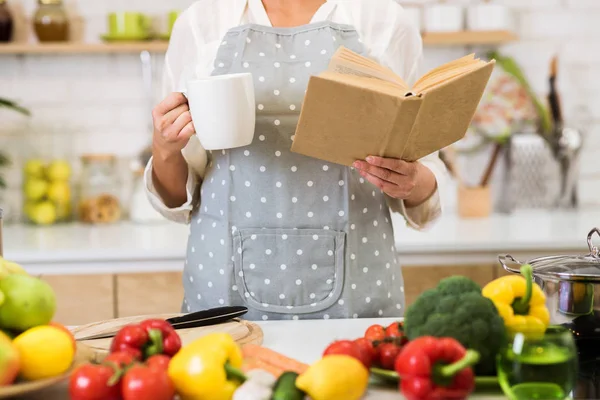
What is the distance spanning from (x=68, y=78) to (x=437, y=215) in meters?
1.73

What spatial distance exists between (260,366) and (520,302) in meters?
0.32

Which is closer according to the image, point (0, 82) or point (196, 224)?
point (196, 224)

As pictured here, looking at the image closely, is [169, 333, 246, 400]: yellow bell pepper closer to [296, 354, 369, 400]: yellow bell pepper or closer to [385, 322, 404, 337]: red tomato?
[296, 354, 369, 400]: yellow bell pepper

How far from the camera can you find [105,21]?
279 centimetres

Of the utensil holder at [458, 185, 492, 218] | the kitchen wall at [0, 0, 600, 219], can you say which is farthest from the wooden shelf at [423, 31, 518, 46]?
the utensil holder at [458, 185, 492, 218]

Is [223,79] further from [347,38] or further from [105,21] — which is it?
[105,21]

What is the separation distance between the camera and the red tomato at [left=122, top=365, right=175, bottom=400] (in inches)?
31.1

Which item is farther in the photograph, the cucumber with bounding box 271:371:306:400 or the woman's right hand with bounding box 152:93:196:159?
the woman's right hand with bounding box 152:93:196:159

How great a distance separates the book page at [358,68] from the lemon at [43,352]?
20.4 inches

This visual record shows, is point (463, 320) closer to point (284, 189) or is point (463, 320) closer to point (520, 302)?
point (520, 302)

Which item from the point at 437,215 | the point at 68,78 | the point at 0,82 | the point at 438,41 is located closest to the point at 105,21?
the point at 68,78

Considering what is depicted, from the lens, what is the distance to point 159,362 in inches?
33.0

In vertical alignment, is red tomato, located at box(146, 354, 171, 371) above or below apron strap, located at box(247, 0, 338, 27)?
below

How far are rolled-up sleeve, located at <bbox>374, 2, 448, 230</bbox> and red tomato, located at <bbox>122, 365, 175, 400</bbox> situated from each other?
79cm
